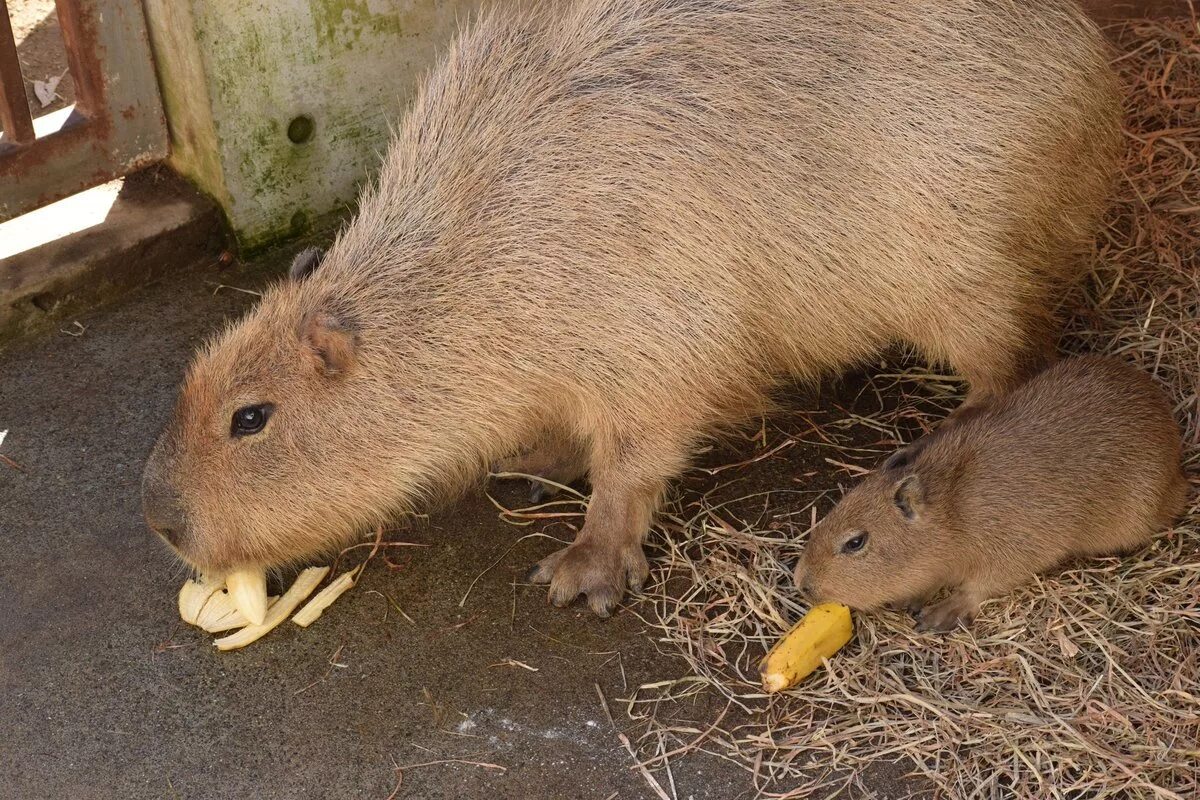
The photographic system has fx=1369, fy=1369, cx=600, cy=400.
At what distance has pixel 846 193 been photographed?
3.45 meters

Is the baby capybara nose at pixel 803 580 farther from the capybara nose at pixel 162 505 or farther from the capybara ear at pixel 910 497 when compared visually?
the capybara nose at pixel 162 505

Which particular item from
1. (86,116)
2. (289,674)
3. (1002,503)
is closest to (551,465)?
(289,674)

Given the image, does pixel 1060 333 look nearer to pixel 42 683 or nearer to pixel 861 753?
pixel 861 753

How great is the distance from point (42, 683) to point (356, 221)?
1.38 metres

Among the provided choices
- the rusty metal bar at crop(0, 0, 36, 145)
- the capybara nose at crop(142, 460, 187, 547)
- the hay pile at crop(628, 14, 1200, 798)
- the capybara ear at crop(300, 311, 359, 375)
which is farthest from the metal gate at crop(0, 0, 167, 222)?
the hay pile at crop(628, 14, 1200, 798)

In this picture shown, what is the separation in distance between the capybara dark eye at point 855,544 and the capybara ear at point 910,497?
4.3 inches

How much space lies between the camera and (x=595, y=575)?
3.55m

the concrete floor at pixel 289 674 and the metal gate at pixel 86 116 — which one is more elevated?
the metal gate at pixel 86 116

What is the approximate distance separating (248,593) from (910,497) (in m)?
1.66

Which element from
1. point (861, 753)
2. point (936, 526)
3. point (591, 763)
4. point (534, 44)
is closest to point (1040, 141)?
point (936, 526)

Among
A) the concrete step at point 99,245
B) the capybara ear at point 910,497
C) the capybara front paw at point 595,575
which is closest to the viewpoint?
the capybara ear at point 910,497

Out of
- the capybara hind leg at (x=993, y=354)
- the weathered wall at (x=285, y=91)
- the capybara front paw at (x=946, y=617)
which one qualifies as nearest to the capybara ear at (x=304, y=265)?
the weathered wall at (x=285, y=91)

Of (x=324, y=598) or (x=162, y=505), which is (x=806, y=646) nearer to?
(x=324, y=598)

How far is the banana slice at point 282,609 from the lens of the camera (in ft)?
11.3
